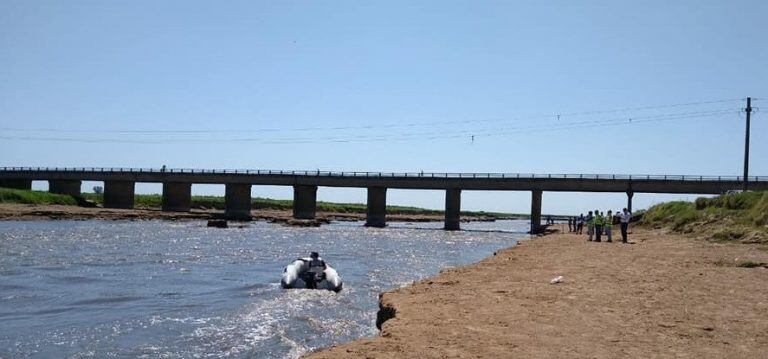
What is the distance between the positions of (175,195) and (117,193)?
324 inches

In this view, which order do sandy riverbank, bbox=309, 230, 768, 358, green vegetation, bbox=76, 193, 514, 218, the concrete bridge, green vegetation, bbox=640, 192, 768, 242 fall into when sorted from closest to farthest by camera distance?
sandy riverbank, bbox=309, 230, 768, 358
green vegetation, bbox=640, 192, 768, 242
the concrete bridge
green vegetation, bbox=76, 193, 514, 218

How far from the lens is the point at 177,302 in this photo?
17.9m

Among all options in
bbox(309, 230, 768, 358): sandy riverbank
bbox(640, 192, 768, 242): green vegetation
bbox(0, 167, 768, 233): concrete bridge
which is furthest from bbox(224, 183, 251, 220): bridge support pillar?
bbox(309, 230, 768, 358): sandy riverbank

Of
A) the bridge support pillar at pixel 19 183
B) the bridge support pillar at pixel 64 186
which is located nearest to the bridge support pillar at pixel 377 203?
the bridge support pillar at pixel 64 186

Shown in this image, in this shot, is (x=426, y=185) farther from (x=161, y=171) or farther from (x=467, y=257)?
(x=467, y=257)

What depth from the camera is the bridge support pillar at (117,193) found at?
308 ft

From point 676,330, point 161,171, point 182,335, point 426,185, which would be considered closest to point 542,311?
point 676,330

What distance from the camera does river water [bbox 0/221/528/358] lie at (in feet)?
41.2

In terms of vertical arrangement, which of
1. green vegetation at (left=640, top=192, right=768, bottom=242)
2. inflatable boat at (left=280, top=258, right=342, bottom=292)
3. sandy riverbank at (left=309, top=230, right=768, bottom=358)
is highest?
green vegetation at (left=640, top=192, right=768, bottom=242)

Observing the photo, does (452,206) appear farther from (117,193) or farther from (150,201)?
(150,201)

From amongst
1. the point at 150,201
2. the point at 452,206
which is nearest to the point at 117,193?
the point at 150,201

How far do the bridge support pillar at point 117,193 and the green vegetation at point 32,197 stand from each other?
4.71 metres

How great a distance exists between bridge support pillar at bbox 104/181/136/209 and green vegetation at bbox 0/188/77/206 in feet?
15.4

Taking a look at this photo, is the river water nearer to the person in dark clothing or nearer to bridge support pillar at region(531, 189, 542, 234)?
the person in dark clothing
